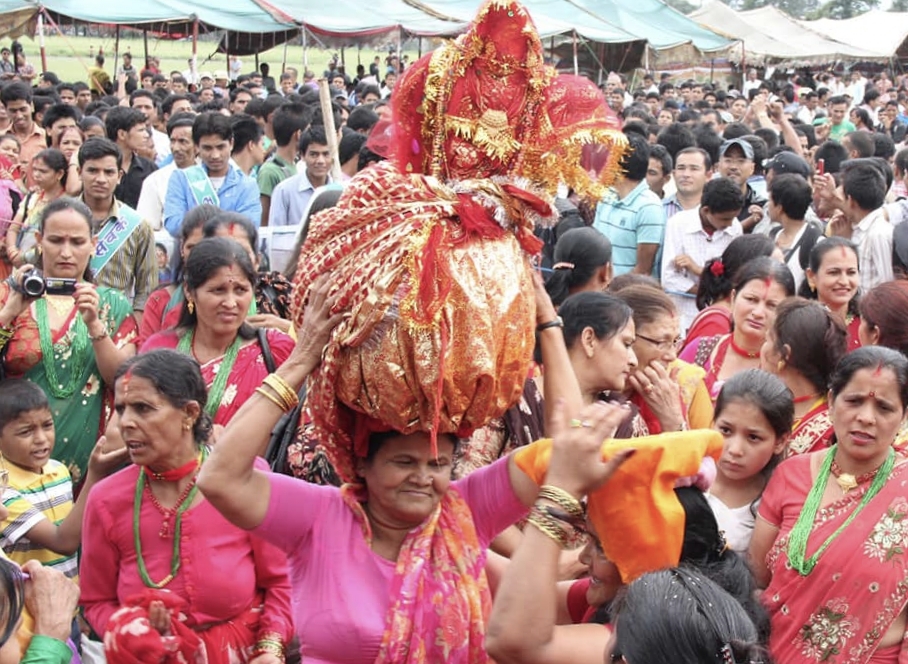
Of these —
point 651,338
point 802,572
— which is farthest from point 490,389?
point 651,338

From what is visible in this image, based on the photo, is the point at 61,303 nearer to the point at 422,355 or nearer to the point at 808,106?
the point at 422,355

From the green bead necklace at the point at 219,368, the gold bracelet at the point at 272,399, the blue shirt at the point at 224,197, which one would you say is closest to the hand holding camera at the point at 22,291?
the green bead necklace at the point at 219,368

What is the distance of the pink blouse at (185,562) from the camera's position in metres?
3.15

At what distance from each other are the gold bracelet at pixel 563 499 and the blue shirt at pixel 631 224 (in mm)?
5068

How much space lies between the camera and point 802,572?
3143 mm

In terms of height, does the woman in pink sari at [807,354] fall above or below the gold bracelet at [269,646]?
above

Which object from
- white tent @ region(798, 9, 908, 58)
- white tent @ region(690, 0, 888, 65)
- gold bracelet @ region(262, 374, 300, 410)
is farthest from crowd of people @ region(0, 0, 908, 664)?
white tent @ region(798, 9, 908, 58)

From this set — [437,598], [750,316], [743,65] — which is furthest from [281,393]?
[743,65]

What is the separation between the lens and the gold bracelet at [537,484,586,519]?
2.13 meters

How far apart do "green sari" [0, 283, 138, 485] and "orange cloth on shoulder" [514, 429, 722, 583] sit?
9.73 ft

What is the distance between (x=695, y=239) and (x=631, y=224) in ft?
1.81

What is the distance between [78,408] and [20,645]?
1.99 m

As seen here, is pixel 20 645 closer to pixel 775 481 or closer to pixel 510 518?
pixel 510 518

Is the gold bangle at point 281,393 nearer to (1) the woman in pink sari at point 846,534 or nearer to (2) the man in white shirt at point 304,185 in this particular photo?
(1) the woman in pink sari at point 846,534
